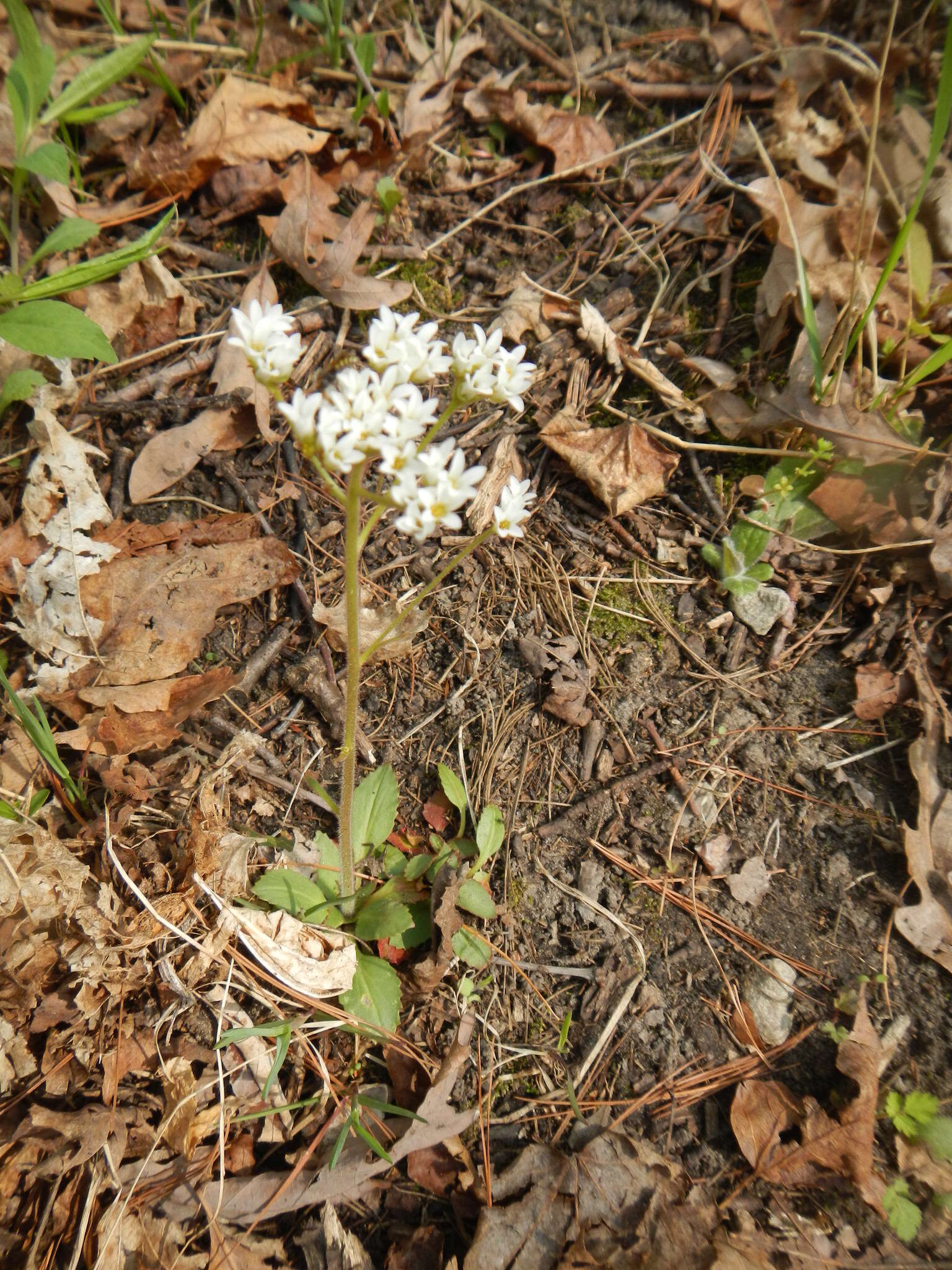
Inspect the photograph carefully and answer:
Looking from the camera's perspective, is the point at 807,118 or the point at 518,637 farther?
the point at 807,118

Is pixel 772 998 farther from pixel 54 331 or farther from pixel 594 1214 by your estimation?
pixel 54 331

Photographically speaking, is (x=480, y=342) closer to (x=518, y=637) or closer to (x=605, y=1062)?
(x=518, y=637)

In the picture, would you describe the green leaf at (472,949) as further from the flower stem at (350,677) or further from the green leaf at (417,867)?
the flower stem at (350,677)

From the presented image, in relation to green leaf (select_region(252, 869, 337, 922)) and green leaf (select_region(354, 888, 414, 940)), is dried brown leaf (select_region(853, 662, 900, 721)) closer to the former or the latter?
green leaf (select_region(354, 888, 414, 940))

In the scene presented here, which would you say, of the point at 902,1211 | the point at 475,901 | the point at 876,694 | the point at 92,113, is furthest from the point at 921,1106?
the point at 92,113

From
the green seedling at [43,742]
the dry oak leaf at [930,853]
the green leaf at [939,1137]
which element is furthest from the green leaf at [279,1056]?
the dry oak leaf at [930,853]

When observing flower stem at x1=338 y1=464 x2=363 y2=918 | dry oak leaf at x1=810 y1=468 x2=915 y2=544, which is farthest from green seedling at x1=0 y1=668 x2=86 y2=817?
dry oak leaf at x1=810 y1=468 x2=915 y2=544

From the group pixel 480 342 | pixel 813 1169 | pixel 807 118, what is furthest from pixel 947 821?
pixel 807 118
